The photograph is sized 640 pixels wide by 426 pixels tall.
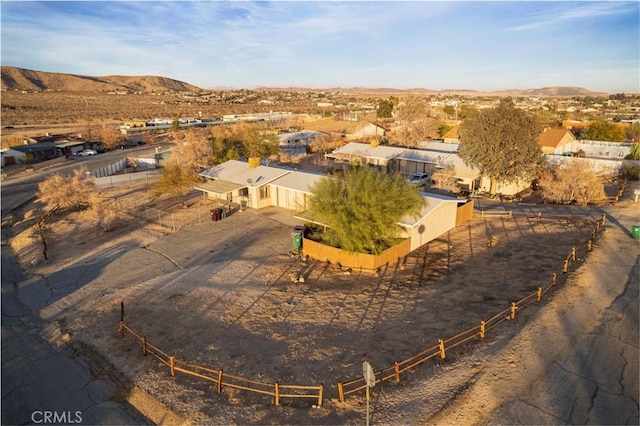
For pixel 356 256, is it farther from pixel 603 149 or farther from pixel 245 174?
pixel 603 149

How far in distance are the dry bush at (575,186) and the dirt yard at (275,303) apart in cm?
455

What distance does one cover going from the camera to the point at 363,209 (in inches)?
778

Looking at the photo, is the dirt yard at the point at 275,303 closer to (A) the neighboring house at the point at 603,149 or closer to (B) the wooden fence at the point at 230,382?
(B) the wooden fence at the point at 230,382

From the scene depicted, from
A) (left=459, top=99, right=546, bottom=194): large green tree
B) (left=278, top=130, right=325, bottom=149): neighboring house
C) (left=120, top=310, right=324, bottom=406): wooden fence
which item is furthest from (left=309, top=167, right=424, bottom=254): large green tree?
(left=278, top=130, right=325, bottom=149): neighboring house

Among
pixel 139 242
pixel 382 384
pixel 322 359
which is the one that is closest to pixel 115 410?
pixel 322 359

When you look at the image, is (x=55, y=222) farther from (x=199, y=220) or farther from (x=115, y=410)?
(x=115, y=410)

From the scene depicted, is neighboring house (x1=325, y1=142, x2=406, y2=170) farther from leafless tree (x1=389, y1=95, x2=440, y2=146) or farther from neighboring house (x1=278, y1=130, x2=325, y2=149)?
neighboring house (x1=278, y1=130, x2=325, y2=149)

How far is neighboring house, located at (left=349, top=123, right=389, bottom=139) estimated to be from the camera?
6562 centimetres

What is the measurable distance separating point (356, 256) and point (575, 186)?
20745 millimetres

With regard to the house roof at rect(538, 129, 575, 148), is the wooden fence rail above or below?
below

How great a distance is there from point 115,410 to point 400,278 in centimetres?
1258

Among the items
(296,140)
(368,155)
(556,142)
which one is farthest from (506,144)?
(296,140)

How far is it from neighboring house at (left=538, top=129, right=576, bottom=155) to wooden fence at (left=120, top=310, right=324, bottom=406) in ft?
151

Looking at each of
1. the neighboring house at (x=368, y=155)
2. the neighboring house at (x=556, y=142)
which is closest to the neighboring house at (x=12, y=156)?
the neighboring house at (x=368, y=155)
